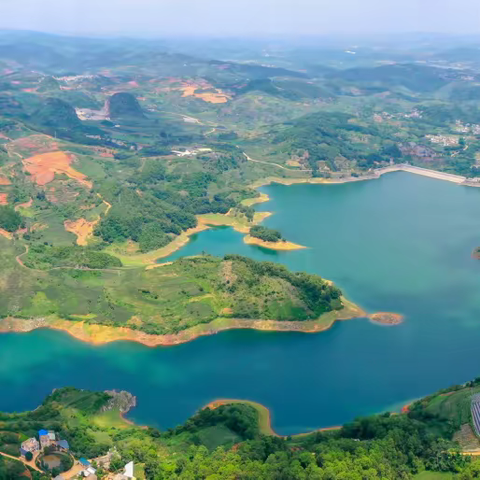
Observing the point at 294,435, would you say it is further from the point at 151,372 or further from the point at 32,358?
the point at 32,358

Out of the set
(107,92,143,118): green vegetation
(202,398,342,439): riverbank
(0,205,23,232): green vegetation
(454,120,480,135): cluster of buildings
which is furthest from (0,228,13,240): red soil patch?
(454,120,480,135): cluster of buildings

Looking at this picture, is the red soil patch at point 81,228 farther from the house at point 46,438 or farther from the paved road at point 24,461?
the paved road at point 24,461

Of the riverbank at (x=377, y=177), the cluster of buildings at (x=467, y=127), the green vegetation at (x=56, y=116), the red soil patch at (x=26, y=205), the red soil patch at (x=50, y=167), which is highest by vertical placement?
the cluster of buildings at (x=467, y=127)

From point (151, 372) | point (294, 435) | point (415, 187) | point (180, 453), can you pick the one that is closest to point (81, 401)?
point (151, 372)

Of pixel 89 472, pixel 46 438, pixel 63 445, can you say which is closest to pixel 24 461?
pixel 46 438

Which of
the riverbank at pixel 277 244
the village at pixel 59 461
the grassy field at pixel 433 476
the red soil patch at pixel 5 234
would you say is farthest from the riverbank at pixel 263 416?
the red soil patch at pixel 5 234

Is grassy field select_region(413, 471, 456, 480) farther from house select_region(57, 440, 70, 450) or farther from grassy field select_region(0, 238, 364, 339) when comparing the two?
grassy field select_region(0, 238, 364, 339)

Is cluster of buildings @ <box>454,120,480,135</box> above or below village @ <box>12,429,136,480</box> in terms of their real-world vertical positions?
above
